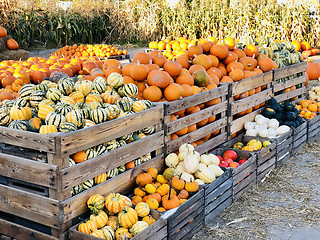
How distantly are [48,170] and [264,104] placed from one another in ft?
14.8

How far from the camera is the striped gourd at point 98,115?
12.7 ft

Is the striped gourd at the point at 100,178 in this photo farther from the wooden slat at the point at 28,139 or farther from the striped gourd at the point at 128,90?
the striped gourd at the point at 128,90

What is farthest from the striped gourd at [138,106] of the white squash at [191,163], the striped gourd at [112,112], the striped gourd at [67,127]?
the striped gourd at [67,127]

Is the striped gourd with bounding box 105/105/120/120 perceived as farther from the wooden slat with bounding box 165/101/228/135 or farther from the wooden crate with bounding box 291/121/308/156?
the wooden crate with bounding box 291/121/308/156

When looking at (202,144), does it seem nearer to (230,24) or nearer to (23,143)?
(23,143)

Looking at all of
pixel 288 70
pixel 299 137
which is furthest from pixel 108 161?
pixel 288 70

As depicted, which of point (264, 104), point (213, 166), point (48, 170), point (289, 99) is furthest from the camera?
point (289, 99)

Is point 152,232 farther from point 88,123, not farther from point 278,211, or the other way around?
point 278,211

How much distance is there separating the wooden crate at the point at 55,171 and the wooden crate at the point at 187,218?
25.9 inches

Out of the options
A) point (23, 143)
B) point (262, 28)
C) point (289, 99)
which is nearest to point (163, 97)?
point (23, 143)

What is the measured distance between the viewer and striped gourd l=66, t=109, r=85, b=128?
3.66 metres

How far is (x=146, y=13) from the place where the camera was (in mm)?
18250

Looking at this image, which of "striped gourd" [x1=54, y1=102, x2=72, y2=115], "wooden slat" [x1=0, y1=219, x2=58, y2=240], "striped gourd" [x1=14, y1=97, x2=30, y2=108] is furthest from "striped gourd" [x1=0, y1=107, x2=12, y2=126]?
"wooden slat" [x1=0, y1=219, x2=58, y2=240]

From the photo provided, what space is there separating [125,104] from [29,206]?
1418mm
